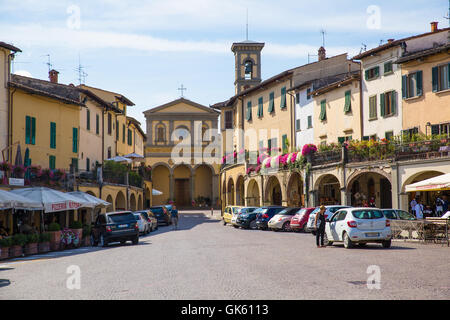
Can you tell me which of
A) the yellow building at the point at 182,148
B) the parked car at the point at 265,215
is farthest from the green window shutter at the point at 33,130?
the yellow building at the point at 182,148

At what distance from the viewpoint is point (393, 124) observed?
1367 inches

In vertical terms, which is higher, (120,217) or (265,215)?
(120,217)

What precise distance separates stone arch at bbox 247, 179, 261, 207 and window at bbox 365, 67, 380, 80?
18.0m

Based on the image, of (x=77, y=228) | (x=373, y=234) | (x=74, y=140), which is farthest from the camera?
(x=74, y=140)

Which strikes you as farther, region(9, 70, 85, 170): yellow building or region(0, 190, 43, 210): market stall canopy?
region(9, 70, 85, 170): yellow building

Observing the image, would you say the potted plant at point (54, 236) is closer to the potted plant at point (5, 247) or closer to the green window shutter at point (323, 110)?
the potted plant at point (5, 247)

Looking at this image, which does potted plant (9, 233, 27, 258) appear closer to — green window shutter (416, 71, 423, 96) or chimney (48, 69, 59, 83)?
green window shutter (416, 71, 423, 96)

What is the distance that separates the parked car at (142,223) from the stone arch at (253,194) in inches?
743

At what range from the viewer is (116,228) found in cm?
2519

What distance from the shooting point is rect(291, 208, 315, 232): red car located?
31.8 m

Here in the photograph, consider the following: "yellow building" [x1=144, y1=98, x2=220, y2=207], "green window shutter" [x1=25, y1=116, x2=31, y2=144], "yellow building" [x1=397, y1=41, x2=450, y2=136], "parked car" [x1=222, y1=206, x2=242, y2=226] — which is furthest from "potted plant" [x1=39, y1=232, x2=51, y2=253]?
"yellow building" [x1=144, y1=98, x2=220, y2=207]

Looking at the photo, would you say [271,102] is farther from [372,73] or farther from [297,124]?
[372,73]

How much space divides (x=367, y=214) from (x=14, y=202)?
39.5 feet

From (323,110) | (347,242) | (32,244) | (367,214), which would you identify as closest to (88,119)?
(323,110)
